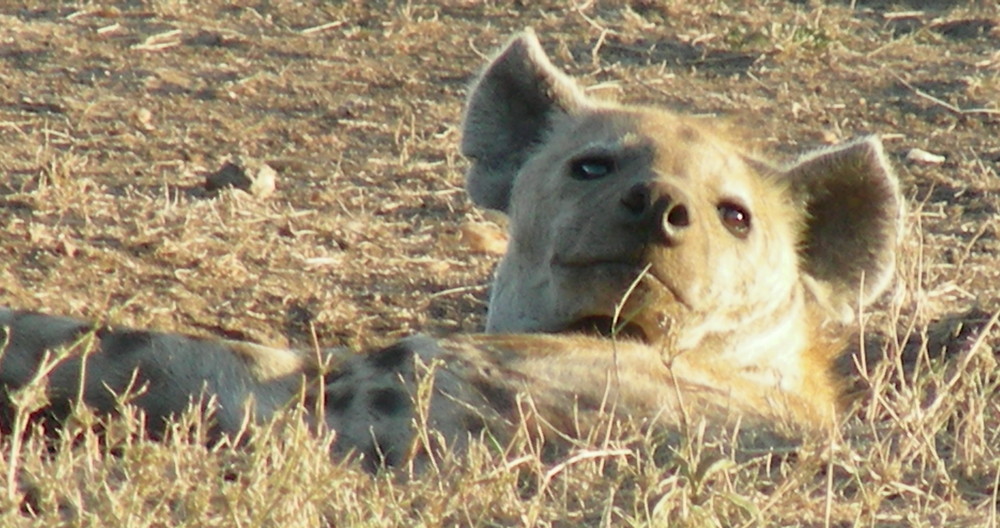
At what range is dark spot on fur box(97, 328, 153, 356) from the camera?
321 centimetres

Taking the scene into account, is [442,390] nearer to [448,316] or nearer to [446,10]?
[448,316]

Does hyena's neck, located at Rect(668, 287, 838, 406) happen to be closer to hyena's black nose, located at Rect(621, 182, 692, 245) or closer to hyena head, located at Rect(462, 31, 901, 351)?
hyena head, located at Rect(462, 31, 901, 351)

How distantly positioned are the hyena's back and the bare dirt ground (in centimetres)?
19

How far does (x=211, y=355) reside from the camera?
3242mm

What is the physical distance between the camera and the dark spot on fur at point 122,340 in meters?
3.21

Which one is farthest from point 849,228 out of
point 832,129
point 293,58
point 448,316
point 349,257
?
point 293,58

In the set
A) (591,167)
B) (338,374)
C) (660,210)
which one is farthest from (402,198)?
(338,374)

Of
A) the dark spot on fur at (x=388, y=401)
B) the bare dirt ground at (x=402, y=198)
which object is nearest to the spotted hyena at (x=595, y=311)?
the dark spot on fur at (x=388, y=401)

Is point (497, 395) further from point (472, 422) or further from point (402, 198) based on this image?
point (402, 198)

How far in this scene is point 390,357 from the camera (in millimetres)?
3334

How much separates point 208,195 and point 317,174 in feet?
1.29

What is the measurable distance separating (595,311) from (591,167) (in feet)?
1.30

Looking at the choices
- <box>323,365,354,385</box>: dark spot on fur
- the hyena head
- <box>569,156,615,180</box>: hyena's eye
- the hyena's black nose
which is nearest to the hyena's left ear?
the hyena head

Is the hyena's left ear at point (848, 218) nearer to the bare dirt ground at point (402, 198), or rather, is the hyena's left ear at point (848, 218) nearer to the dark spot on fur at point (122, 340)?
the bare dirt ground at point (402, 198)
